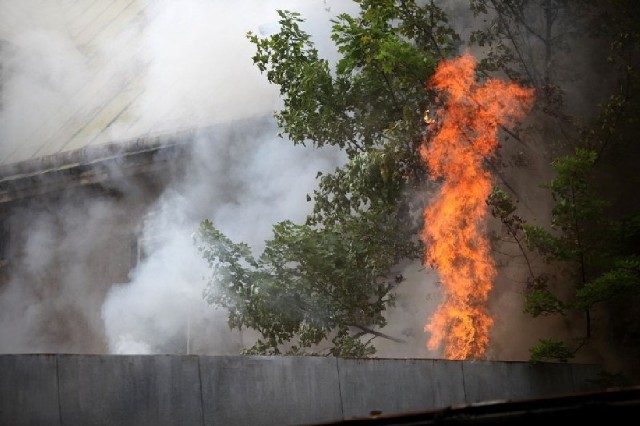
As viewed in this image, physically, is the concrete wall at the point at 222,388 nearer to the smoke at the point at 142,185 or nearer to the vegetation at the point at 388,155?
the vegetation at the point at 388,155

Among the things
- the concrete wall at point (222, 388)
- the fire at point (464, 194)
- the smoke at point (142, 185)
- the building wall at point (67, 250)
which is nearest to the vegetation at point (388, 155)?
the fire at point (464, 194)

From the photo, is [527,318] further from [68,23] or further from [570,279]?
[68,23]

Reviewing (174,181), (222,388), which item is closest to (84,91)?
(174,181)

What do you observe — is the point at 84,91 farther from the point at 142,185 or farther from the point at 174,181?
the point at 174,181

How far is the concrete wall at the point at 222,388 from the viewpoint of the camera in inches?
190

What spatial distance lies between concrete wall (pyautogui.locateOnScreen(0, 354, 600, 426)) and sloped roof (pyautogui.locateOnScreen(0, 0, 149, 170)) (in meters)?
9.05

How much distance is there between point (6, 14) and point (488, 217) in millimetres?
13115

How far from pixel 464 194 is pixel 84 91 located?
406 inches

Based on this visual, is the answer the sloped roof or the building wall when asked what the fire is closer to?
the building wall

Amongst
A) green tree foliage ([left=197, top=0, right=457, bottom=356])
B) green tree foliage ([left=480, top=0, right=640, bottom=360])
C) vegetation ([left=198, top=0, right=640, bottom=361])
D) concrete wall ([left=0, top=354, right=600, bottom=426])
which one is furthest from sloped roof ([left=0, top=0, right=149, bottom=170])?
concrete wall ([left=0, top=354, right=600, bottom=426])

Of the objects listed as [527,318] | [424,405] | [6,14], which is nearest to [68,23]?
[6,14]

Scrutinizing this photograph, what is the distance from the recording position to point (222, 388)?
5758 millimetres

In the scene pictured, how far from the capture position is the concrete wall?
4824mm

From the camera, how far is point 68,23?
19266 mm
